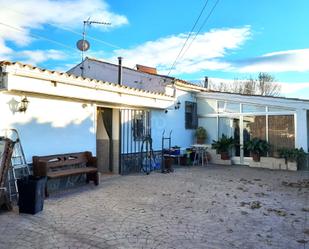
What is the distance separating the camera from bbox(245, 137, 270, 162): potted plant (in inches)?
537

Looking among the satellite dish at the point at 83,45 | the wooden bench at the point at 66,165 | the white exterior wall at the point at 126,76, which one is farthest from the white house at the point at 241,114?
the wooden bench at the point at 66,165

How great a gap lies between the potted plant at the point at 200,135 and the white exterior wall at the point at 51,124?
6924 mm

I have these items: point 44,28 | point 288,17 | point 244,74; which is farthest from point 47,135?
point 244,74

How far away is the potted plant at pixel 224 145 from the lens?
14.7 metres

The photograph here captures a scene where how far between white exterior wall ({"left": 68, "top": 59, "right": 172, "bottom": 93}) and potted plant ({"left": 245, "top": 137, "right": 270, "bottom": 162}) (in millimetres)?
4587

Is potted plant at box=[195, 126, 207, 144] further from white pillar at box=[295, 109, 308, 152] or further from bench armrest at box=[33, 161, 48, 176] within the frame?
bench armrest at box=[33, 161, 48, 176]

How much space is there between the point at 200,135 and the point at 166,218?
9975mm

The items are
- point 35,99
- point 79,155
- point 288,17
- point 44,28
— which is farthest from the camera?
point 44,28

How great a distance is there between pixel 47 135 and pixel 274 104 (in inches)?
378

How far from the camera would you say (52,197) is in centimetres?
760

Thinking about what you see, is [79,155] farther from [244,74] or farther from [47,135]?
[244,74]

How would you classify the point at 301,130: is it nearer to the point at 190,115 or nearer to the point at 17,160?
the point at 190,115

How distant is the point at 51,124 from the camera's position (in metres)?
8.65

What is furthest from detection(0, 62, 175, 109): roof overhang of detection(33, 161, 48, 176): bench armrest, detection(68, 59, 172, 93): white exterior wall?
detection(68, 59, 172, 93): white exterior wall
